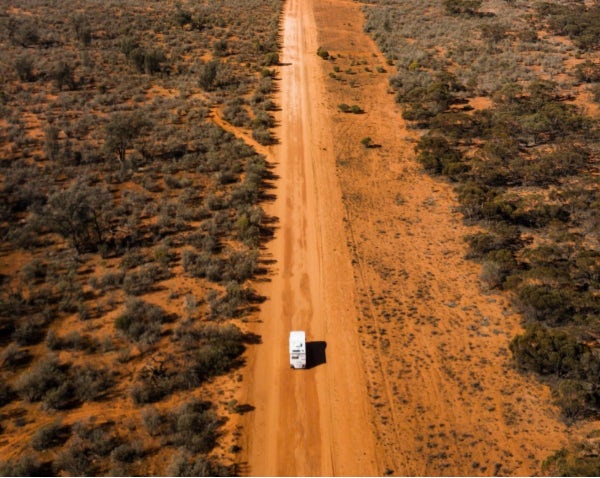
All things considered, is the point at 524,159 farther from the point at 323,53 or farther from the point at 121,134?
the point at 121,134

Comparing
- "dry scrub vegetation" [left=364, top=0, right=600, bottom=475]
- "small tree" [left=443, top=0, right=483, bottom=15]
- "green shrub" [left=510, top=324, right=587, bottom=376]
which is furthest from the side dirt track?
"small tree" [left=443, top=0, right=483, bottom=15]

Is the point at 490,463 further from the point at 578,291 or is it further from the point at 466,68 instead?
the point at 466,68

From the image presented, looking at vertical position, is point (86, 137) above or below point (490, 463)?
above

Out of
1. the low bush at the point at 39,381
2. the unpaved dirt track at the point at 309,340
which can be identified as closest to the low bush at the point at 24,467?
the low bush at the point at 39,381

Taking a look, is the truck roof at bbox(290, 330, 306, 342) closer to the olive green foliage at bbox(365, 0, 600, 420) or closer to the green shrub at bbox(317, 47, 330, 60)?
the olive green foliage at bbox(365, 0, 600, 420)

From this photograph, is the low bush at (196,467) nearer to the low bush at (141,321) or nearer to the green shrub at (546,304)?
the low bush at (141,321)

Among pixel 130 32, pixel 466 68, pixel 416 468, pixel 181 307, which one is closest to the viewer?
pixel 416 468

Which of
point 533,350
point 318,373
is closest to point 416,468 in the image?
point 318,373
